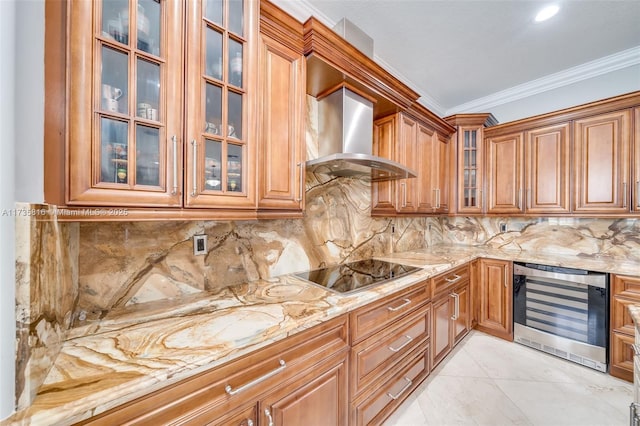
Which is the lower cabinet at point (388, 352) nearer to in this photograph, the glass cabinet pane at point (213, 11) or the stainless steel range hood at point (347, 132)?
the stainless steel range hood at point (347, 132)

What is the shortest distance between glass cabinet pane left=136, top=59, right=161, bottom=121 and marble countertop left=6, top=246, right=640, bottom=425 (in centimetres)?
82

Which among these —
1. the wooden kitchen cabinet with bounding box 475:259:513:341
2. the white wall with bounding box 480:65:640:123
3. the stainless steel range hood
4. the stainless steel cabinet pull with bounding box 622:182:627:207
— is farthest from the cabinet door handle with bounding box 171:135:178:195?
the white wall with bounding box 480:65:640:123

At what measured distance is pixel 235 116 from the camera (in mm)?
1138

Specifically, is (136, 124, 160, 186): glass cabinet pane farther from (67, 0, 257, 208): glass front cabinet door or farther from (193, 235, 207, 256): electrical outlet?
(193, 235, 207, 256): electrical outlet

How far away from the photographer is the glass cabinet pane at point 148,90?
2.88ft

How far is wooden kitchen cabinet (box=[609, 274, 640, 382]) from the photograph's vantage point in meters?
1.90

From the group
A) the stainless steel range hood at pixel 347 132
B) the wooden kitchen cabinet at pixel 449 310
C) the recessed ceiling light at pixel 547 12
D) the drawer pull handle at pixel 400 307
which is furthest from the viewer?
the wooden kitchen cabinet at pixel 449 310

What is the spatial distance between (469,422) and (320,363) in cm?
128

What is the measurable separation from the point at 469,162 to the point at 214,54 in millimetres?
3041

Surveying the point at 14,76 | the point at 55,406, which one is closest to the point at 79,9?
the point at 14,76

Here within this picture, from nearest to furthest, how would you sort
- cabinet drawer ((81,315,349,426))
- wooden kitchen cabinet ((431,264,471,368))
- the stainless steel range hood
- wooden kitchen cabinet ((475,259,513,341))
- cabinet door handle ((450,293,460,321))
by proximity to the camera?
cabinet drawer ((81,315,349,426)) → the stainless steel range hood → wooden kitchen cabinet ((431,264,471,368)) → cabinet door handle ((450,293,460,321)) → wooden kitchen cabinet ((475,259,513,341))

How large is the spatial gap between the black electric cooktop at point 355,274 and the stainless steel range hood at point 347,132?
0.78 m

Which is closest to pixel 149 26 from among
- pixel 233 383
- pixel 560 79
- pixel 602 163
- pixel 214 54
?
pixel 214 54

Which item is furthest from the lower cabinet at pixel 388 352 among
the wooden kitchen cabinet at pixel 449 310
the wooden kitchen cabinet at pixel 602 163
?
the wooden kitchen cabinet at pixel 602 163
